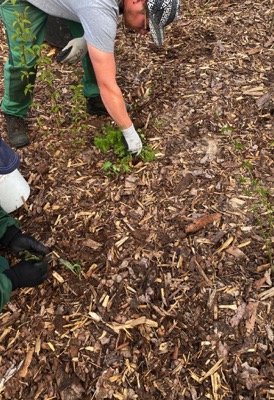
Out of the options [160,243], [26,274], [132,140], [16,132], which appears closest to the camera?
[26,274]

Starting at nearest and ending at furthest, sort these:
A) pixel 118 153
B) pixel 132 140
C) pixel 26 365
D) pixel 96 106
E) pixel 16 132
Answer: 1. pixel 26 365
2. pixel 132 140
3. pixel 118 153
4. pixel 16 132
5. pixel 96 106

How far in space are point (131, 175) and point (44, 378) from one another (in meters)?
1.66

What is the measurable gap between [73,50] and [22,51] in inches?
16.1

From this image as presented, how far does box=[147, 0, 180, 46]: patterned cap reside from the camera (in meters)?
2.78

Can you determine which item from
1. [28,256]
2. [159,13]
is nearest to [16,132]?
[28,256]

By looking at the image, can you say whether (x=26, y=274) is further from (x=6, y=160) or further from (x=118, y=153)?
(x=118, y=153)

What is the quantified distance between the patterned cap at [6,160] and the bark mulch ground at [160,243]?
402mm

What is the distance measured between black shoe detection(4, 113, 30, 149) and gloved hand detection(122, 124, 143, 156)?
1.02m

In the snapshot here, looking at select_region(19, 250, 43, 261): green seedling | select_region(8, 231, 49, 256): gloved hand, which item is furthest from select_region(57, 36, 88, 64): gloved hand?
select_region(19, 250, 43, 261): green seedling

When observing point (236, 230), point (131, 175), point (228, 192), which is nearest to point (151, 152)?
point (131, 175)

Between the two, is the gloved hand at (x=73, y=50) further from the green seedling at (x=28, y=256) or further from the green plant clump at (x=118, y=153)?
the green seedling at (x=28, y=256)

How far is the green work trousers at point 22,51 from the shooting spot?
304cm

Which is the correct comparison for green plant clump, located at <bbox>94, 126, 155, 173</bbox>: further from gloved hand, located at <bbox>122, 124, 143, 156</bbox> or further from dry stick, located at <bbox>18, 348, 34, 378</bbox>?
dry stick, located at <bbox>18, 348, 34, 378</bbox>

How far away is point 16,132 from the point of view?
3627 millimetres
